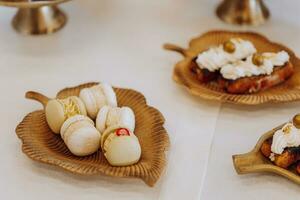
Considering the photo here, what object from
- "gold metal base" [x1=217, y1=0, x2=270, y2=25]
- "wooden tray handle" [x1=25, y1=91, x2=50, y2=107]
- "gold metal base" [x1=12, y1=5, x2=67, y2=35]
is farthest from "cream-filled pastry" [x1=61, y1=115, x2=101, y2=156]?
"gold metal base" [x1=217, y1=0, x2=270, y2=25]

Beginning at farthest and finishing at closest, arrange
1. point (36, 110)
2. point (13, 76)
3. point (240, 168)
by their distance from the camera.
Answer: point (13, 76) → point (36, 110) → point (240, 168)

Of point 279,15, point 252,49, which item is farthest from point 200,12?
point 252,49

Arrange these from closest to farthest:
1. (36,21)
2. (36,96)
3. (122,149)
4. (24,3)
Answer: (122,149), (36,96), (24,3), (36,21)

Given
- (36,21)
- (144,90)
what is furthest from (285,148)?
(36,21)

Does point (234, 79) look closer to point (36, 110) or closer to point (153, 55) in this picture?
point (153, 55)

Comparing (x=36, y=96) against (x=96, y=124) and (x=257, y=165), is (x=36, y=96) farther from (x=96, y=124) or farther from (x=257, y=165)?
(x=257, y=165)

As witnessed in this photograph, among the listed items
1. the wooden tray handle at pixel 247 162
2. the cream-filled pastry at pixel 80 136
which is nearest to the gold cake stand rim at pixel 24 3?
the cream-filled pastry at pixel 80 136
